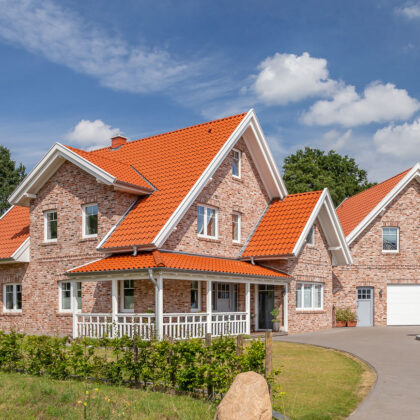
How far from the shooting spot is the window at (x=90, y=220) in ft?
73.0

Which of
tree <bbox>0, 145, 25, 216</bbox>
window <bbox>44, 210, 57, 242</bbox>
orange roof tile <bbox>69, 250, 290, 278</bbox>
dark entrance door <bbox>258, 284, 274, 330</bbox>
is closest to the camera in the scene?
orange roof tile <bbox>69, 250, 290, 278</bbox>

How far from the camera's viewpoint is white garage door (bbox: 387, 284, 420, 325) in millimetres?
32062

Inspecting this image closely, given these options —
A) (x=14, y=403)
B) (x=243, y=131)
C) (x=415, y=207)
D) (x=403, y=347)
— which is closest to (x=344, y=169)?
(x=415, y=207)

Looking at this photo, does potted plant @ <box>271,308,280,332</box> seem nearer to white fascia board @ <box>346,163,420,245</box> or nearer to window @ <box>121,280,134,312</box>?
window @ <box>121,280,134,312</box>

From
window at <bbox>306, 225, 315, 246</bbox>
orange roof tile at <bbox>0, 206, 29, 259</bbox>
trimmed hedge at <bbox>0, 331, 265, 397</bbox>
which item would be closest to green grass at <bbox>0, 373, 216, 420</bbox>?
trimmed hedge at <bbox>0, 331, 265, 397</bbox>

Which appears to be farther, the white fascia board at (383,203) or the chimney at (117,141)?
the white fascia board at (383,203)

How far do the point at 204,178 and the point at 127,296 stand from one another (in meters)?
5.42

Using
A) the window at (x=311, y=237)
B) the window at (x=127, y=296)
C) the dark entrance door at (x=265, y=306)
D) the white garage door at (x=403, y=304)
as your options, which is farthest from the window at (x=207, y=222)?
the white garage door at (x=403, y=304)

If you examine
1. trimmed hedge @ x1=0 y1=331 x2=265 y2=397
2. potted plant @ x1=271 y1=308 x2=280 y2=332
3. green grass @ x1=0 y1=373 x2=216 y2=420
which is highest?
trimmed hedge @ x1=0 y1=331 x2=265 y2=397

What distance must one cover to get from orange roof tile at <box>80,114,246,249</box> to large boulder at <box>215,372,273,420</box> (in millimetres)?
11517

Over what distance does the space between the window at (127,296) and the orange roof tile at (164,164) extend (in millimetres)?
1658

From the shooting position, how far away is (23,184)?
78.8ft

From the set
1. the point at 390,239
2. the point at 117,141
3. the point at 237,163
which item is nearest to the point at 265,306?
the point at 237,163

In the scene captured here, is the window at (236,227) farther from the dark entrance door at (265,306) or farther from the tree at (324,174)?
the tree at (324,174)
